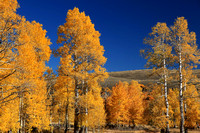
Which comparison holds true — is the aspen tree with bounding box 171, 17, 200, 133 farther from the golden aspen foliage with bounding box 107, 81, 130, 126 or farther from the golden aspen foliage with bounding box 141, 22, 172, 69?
the golden aspen foliage with bounding box 107, 81, 130, 126

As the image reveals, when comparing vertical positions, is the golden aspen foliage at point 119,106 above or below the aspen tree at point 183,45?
below

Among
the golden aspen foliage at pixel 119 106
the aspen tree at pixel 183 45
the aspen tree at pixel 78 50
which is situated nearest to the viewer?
the aspen tree at pixel 183 45

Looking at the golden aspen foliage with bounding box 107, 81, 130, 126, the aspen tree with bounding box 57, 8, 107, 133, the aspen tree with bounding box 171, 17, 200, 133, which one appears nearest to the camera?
the aspen tree with bounding box 171, 17, 200, 133

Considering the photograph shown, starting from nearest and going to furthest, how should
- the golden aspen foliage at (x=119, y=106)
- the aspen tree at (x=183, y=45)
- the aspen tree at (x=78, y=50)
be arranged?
1. the aspen tree at (x=183, y=45)
2. the aspen tree at (x=78, y=50)
3. the golden aspen foliage at (x=119, y=106)

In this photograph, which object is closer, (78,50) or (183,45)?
(183,45)

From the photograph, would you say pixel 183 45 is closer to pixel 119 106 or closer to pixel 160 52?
pixel 160 52

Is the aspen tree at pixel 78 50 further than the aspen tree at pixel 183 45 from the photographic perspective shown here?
Yes

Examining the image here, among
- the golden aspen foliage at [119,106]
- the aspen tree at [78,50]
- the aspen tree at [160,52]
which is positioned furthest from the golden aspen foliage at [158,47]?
the golden aspen foliage at [119,106]

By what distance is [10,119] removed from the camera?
48.7ft

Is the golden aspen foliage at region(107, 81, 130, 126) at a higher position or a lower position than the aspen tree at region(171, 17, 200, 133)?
lower

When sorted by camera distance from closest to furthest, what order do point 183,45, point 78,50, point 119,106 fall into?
point 183,45 < point 78,50 < point 119,106

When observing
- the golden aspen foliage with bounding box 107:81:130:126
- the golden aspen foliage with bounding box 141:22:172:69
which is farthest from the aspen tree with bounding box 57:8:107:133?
the golden aspen foliage with bounding box 107:81:130:126

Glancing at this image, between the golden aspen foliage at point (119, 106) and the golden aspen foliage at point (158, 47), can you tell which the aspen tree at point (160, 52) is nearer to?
the golden aspen foliage at point (158, 47)

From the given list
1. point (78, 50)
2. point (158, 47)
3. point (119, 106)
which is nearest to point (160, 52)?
point (158, 47)
